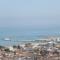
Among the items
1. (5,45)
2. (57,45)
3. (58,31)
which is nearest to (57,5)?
(58,31)

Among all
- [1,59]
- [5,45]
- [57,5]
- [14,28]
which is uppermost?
[57,5]

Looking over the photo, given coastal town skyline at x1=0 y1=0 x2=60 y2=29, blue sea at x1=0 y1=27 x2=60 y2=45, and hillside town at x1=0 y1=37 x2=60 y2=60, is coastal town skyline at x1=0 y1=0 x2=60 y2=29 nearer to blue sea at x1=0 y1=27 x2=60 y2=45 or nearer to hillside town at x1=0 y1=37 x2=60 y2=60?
blue sea at x1=0 y1=27 x2=60 y2=45

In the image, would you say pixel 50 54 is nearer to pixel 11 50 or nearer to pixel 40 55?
pixel 40 55

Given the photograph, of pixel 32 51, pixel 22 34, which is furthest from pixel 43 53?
pixel 22 34

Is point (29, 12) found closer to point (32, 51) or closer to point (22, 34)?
point (22, 34)

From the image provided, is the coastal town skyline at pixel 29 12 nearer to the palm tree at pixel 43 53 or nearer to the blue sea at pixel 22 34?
the blue sea at pixel 22 34

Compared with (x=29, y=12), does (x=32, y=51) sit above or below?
below
